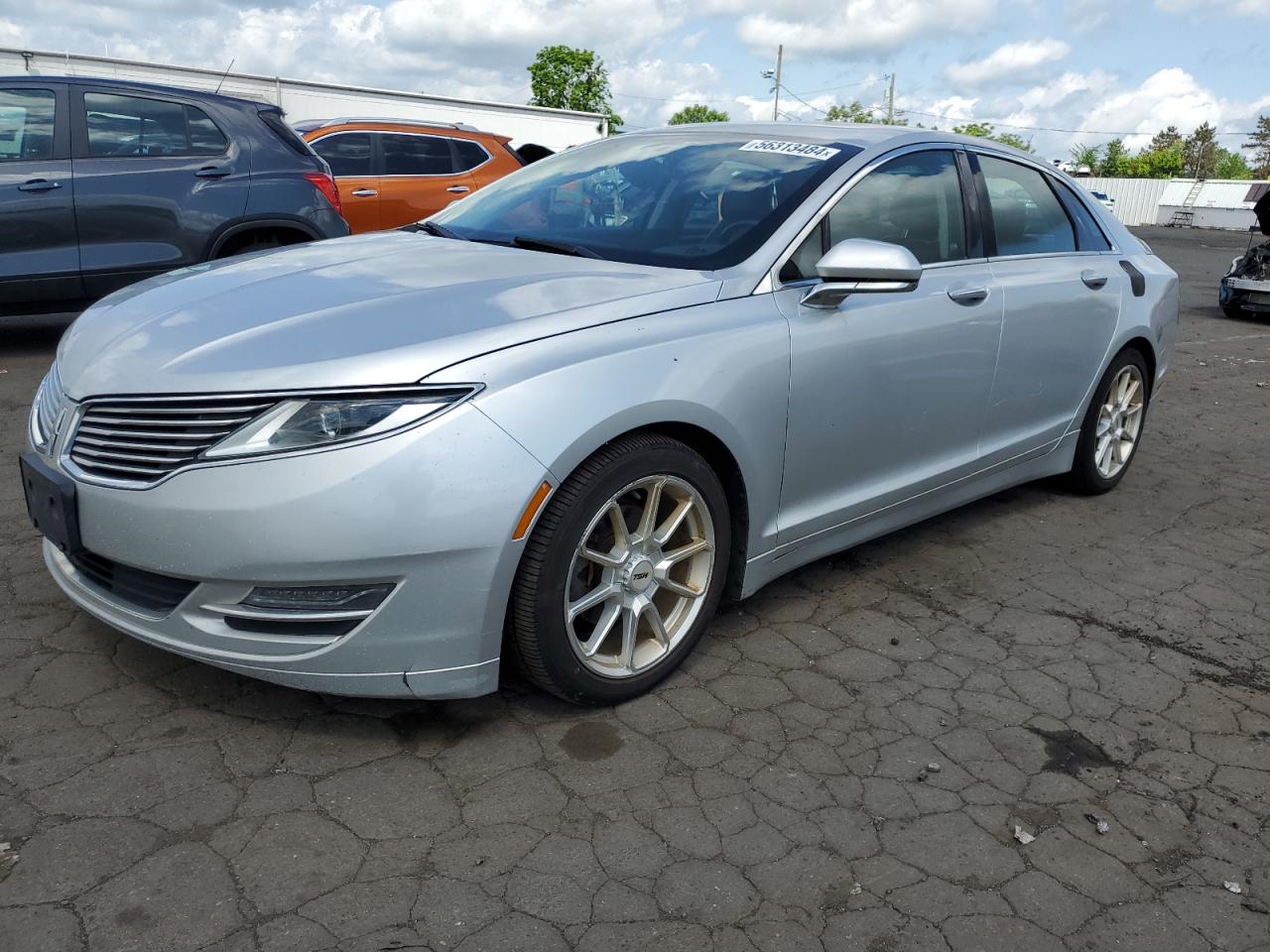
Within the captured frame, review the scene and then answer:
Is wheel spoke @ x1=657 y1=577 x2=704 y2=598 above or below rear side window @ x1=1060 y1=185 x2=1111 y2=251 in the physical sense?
below

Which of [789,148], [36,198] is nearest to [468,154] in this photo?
[36,198]

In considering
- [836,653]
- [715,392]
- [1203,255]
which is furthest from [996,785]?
[1203,255]

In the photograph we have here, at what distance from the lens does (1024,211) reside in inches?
179

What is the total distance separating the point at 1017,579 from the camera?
4.28 metres

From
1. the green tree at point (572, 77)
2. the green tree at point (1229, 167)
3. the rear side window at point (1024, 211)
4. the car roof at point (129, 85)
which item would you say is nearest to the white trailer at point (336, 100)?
the car roof at point (129, 85)

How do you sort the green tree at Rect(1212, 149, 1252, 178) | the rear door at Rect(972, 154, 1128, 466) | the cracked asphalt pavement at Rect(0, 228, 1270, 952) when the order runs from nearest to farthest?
the cracked asphalt pavement at Rect(0, 228, 1270, 952) < the rear door at Rect(972, 154, 1128, 466) < the green tree at Rect(1212, 149, 1252, 178)

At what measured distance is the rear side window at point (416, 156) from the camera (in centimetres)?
1088

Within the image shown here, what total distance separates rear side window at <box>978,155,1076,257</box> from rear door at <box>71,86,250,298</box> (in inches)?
193

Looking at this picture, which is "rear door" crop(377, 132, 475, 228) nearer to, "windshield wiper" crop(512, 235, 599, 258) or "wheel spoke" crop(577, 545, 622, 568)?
"windshield wiper" crop(512, 235, 599, 258)

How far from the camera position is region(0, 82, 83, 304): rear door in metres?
6.61

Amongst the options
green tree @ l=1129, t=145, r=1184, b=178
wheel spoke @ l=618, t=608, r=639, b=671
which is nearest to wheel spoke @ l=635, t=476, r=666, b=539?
wheel spoke @ l=618, t=608, r=639, b=671

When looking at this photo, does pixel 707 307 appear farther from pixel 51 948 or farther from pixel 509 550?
pixel 51 948

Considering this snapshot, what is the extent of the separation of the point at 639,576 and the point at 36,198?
546 cm

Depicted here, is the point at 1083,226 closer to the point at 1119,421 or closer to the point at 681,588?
the point at 1119,421
